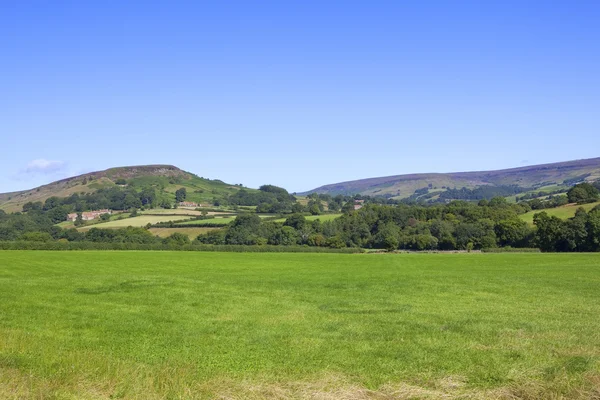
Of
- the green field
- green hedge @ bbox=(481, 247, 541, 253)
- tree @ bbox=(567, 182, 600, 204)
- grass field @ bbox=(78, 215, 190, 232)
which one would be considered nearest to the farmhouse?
grass field @ bbox=(78, 215, 190, 232)

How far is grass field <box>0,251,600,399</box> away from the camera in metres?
12.4

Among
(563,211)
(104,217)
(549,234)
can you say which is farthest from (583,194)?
(104,217)

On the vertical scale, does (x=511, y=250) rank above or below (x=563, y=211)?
below

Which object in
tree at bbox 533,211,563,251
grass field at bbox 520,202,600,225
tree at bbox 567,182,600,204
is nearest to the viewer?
tree at bbox 533,211,563,251

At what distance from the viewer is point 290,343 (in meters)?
17.9

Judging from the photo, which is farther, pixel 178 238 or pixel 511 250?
pixel 178 238

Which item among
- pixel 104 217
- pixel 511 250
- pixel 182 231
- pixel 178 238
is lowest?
pixel 511 250

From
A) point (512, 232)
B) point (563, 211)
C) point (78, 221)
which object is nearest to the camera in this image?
point (512, 232)

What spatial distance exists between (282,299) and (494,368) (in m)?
15.9

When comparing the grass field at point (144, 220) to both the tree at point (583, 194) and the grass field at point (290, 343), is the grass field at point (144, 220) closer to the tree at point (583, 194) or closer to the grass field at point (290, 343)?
the tree at point (583, 194)

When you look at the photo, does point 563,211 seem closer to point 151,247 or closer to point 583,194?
point 583,194

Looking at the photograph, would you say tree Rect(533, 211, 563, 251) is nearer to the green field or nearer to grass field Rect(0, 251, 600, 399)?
grass field Rect(0, 251, 600, 399)

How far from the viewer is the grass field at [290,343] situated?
489 inches

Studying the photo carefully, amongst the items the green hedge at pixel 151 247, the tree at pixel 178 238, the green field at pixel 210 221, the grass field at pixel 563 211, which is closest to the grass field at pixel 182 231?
the tree at pixel 178 238
